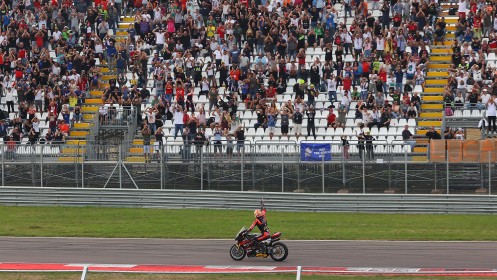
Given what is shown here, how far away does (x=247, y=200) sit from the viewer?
39375 mm

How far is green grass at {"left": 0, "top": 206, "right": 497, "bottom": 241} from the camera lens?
111 feet

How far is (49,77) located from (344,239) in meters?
22.3

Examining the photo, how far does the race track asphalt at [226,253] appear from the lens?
28688mm

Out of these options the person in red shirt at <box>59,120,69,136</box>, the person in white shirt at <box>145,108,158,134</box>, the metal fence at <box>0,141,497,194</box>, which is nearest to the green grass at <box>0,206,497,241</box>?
the metal fence at <box>0,141,497,194</box>

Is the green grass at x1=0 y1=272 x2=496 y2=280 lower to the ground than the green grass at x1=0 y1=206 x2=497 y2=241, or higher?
lower

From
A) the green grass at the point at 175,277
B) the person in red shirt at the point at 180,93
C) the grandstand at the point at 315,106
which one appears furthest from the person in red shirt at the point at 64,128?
the green grass at the point at 175,277

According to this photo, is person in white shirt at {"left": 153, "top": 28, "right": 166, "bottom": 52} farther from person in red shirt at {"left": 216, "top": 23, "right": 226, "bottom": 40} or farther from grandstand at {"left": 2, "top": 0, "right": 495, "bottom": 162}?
person in red shirt at {"left": 216, "top": 23, "right": 226, "bottom": 40}

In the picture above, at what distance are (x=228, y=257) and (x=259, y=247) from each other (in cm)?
130

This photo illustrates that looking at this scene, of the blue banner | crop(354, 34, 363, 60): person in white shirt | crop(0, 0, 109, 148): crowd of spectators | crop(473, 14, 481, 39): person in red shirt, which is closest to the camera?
the blue banner

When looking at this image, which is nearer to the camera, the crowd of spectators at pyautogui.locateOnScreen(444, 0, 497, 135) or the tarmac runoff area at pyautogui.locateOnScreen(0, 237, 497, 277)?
the tarmac runoff area at pyautogui.locateOnScreen(0, 237, 497, 277)

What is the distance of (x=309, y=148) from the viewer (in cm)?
3862

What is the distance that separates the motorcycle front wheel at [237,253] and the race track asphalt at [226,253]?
13 cm

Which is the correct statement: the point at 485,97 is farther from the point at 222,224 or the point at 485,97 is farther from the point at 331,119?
the point at 222,224

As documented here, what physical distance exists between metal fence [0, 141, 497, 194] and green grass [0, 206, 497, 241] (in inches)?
39.6
